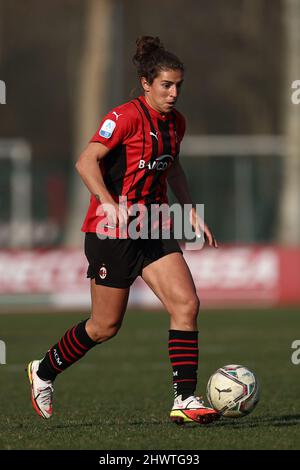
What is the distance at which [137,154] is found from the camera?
757cm

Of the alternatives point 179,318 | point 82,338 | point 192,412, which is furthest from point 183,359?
point 82,338

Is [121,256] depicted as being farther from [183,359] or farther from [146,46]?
[146,46]

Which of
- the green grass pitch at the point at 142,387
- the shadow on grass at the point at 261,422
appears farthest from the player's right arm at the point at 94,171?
the shadow on grass at the point at 261,422

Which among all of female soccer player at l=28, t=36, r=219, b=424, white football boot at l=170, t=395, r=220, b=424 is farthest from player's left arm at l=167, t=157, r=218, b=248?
white football boot at l=170, t=395, r=220, b=424

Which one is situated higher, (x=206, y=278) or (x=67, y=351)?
(x=67, y=351)

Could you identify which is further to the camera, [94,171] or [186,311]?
[186,311]

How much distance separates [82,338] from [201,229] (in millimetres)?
1056

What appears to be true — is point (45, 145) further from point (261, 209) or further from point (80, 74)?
point (261, 209)

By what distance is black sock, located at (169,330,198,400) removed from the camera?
→ 7523 mm

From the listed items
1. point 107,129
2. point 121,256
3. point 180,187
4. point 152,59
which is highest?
point 152,59

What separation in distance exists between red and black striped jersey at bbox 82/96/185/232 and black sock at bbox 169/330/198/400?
871mm

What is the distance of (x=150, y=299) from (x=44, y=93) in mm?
22080

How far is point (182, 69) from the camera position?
24.7 ft

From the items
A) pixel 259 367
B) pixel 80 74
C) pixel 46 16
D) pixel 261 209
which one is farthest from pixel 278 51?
pixel 259 367
